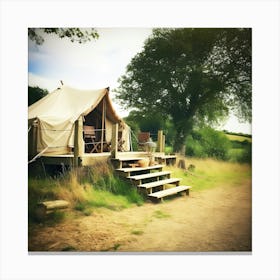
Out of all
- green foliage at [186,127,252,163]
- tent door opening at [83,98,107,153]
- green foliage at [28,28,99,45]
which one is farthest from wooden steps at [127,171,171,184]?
green foliage at [28,28,99,45]

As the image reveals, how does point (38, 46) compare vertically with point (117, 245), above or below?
above

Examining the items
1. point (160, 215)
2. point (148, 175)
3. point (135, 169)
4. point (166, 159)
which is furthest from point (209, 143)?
point (160, 215)

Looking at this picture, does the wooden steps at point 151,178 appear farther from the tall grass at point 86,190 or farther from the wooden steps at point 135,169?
the tall grass at point 86,190

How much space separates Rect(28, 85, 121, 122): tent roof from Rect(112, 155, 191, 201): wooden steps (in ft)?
2.50

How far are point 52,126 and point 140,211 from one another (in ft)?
6.34

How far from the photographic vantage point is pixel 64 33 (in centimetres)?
425

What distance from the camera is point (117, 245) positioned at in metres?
3.99

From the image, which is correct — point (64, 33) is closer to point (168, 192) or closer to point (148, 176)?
point (148, 176)

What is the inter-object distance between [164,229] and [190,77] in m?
2.32

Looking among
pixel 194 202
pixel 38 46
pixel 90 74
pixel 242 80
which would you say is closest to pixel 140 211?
pixel 194 202

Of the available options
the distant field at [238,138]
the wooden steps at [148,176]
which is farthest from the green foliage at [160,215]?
the distant field at [238,138]

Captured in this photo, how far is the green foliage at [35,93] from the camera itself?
4270 mm
